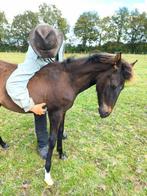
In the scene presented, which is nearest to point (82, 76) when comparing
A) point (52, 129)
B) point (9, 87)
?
point (52, 129)

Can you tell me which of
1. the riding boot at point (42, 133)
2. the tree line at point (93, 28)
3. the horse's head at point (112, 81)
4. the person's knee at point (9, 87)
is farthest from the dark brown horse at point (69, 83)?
the tree line at point (93, 28)

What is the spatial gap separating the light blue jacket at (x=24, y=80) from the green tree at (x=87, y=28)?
51.9 meters

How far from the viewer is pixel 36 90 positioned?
3.50 m

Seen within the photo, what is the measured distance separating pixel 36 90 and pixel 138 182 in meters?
1.86

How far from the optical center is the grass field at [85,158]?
140 inches

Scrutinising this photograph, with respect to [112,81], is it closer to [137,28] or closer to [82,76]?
[82,76]

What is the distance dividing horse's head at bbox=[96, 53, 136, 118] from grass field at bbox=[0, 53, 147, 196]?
0.14m

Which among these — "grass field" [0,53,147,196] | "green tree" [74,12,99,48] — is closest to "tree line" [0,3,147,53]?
"green tree" [74,12,99,48]

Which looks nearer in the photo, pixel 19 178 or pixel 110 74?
pixel 110 74

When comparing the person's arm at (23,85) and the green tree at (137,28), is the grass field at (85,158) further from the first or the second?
the green tree at (137,28)

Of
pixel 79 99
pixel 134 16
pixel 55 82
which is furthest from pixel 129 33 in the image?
pixel 55 82

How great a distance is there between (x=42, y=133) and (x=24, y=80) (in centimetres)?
→ 111

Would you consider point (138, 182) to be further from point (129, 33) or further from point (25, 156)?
point (129, 33)

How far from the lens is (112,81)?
10.3ft
